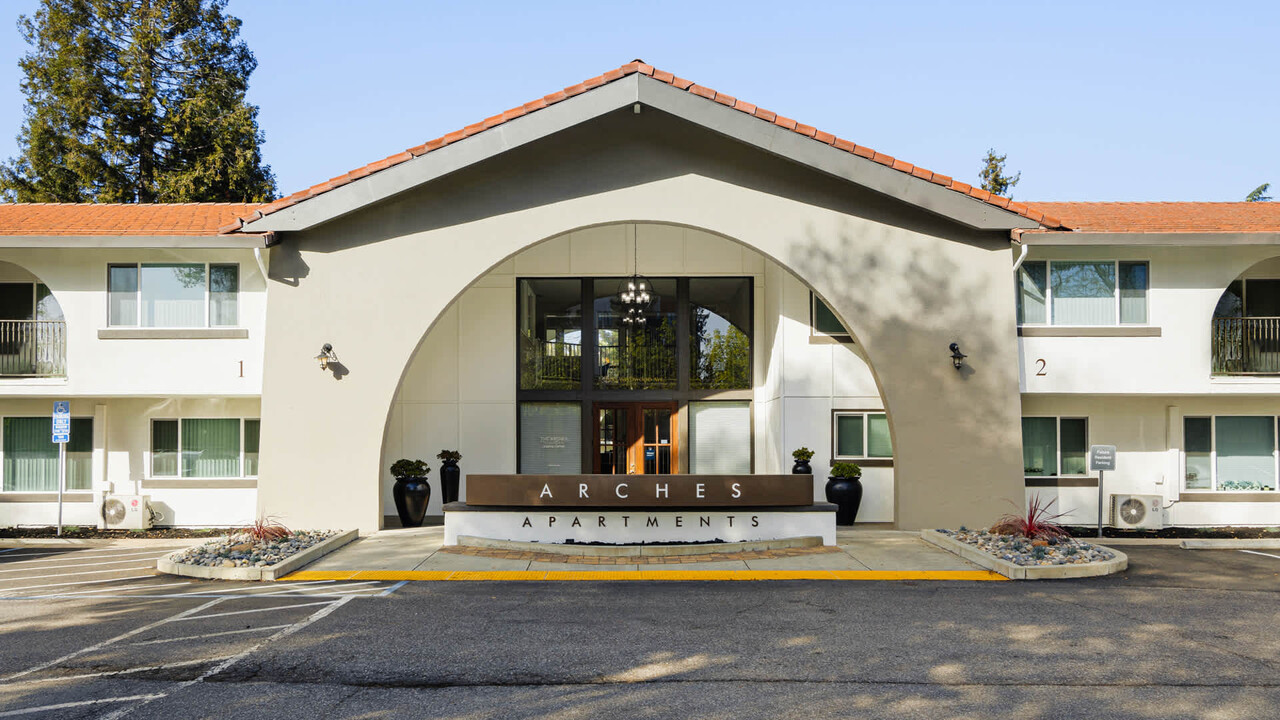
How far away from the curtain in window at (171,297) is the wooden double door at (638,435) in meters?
7.79

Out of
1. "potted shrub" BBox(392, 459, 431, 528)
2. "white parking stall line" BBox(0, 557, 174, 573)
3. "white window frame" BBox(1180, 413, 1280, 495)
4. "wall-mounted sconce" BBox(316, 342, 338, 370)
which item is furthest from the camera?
"white window frame" BBox(1180, 413, 1280, 495)

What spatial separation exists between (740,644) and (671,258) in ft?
39.2

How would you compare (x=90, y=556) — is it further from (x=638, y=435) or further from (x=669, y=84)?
(x=669, y=84)

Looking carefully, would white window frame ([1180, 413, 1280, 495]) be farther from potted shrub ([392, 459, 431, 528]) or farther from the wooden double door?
potted shrub ([392, 459, 431, 528])

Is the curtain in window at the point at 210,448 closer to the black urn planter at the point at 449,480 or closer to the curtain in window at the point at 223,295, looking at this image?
the curtain in window at the point at 223,295

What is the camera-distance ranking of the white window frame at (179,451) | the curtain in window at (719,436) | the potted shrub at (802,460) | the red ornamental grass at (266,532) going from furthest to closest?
1. the curtain in window at (719,436)
2. the white window frame at (179,451)
3. the potted shrub at (802,460)
4. the red ornamental grass at (266,532)

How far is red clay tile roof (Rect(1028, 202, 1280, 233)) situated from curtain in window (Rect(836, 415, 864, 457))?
503cm

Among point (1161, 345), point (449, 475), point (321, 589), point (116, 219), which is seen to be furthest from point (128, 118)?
point (1161, 345)

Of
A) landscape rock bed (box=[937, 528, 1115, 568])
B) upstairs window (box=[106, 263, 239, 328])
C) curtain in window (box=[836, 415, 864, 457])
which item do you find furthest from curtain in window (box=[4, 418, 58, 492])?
landscape rock bed (box=[937, 528, 1115, 568])

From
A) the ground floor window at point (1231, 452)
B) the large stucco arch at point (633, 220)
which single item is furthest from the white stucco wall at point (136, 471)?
the ground floor window at point (1231, 452)

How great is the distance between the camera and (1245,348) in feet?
55.7

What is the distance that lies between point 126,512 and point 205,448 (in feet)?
5.59

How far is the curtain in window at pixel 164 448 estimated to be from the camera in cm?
1738

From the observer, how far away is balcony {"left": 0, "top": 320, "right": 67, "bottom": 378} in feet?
56.0
